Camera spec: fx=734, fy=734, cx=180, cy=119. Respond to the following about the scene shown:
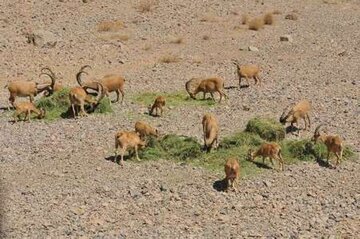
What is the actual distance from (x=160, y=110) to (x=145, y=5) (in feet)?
47.5

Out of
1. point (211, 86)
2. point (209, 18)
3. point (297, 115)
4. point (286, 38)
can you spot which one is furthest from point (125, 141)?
point (209, 18)

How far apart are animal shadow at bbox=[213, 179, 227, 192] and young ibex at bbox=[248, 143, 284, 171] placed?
3.81ft

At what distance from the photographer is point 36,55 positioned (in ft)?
87.6

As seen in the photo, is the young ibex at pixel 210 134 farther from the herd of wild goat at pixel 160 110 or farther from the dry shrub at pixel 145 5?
the dry shrub at pixel 145 5

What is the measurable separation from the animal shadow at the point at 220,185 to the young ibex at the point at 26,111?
21.0 ft

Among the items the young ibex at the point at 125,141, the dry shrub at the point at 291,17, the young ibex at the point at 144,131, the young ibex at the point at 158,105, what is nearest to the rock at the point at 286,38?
the dry shrub at the point at 291,17

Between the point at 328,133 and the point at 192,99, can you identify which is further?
the point at 192,99

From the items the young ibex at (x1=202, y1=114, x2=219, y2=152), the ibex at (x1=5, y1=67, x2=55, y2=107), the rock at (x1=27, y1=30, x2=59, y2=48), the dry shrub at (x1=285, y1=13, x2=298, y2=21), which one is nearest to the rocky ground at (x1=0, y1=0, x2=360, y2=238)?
the rock at (x1=27, y1=30, x2=59, y2=48)

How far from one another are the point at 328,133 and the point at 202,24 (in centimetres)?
1511

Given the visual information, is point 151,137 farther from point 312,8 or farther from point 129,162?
point 312,8

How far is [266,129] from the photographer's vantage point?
55.8 ft

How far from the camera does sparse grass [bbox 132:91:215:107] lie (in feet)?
67.8

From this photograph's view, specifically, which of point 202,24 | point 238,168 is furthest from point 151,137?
point 202,24

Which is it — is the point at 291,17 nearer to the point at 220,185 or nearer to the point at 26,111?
the point at 26,111
